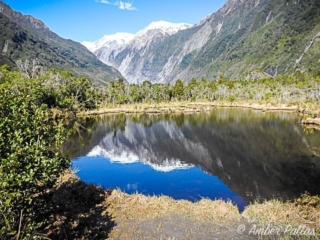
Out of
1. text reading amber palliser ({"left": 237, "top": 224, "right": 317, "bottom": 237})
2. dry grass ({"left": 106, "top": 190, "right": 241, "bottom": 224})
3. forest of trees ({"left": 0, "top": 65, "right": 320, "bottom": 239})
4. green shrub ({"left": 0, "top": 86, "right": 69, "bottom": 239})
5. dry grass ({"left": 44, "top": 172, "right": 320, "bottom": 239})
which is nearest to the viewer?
green shrub ({"left": 0, "top": 86, "right": 69, "bottom": 239})

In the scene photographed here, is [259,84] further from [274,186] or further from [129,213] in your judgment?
[129,213]

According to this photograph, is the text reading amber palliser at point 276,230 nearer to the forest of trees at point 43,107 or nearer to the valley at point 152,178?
the valley at point 152,178

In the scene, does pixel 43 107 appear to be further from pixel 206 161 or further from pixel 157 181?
pixel 206 161

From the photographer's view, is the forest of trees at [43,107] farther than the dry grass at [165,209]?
No

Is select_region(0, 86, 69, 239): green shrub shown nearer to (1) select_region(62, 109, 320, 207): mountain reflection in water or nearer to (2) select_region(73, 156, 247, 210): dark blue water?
(2) select_region(73, 156, 247, 210): dark blue water

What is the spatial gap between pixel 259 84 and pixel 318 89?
36.8 m

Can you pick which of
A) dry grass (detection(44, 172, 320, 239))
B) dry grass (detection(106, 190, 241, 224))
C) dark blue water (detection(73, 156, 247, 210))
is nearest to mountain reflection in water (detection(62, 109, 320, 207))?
dark blue water (detection(73, 156, 247, 210))

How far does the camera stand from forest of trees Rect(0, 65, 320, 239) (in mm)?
8977

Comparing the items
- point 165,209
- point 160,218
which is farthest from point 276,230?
point 165,209

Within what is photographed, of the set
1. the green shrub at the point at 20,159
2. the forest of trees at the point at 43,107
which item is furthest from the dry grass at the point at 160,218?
the green shrub at the point at 20,159

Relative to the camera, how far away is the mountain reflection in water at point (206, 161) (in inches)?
1123

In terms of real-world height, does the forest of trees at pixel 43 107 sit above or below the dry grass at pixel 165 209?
above

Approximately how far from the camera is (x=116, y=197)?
20281 millimetres

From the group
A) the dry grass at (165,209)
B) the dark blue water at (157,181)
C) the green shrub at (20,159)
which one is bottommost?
the dark blue water at (157,181)
